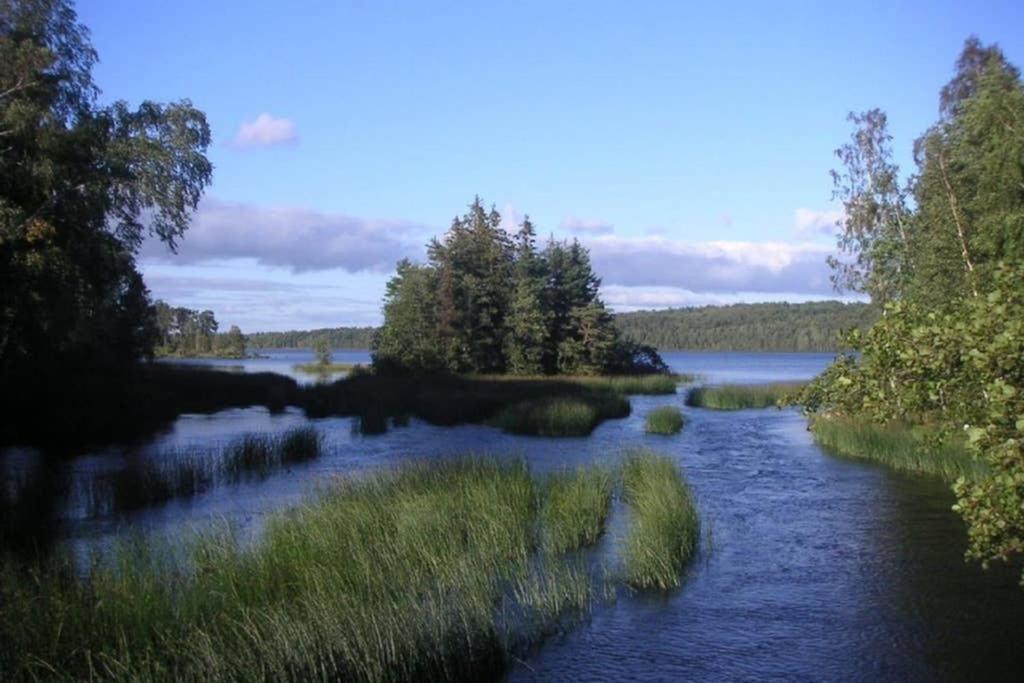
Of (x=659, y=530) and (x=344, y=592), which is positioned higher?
(x=344, y=592)

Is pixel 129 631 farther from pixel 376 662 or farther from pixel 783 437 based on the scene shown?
pixel 783 437

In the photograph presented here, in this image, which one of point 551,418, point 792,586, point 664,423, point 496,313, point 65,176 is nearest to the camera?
point 792,586

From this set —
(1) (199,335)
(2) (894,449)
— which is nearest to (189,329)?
(1) (199,335)

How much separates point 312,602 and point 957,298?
6825 millimetres

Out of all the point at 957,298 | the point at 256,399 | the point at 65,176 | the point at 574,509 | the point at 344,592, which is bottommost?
the point at 256,399

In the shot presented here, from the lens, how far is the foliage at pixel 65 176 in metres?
19.9

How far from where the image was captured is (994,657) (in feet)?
32.3

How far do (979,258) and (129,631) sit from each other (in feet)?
74.1

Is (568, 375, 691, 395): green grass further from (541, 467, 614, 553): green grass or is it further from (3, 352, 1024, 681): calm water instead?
(541, 467, 614, 553): green grass

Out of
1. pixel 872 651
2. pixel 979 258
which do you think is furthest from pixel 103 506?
pixel 979 258

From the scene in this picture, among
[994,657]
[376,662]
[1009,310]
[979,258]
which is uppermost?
[979,258]

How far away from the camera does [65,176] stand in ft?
68.8

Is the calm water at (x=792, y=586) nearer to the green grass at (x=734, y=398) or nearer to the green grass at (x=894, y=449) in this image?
the green grass at (x=894, y=449)

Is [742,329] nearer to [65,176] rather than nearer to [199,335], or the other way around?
[199,335]
